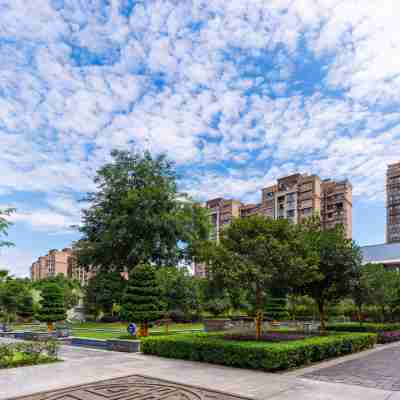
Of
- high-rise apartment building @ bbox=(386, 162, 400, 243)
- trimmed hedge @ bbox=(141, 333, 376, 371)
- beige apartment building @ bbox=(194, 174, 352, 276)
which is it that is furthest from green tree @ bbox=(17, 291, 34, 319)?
high-rise apartment building @ bbox=(386, 162, 400, 243)

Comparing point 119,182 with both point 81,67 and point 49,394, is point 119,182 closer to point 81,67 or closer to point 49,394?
point 81,67

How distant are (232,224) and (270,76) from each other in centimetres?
572

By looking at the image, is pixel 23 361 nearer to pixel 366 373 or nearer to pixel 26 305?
pixel 366 373

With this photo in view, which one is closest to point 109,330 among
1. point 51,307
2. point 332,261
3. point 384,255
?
point 51,307

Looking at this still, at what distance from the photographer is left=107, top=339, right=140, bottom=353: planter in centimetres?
1447

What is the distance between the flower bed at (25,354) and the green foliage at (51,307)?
400 inches

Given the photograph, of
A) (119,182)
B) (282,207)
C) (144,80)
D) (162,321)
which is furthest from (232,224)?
(282,207)

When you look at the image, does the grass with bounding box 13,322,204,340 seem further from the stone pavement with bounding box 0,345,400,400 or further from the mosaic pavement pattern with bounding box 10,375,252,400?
the mosaic pavement pattern with bounding box 10,375,252,400

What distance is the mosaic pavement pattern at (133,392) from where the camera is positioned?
7.90m

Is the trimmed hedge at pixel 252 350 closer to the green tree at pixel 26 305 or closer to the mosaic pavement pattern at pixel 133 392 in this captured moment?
the mosaic pavement pattern at pixel 133 392

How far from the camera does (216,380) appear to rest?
930cm

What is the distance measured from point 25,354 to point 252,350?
23.1ft

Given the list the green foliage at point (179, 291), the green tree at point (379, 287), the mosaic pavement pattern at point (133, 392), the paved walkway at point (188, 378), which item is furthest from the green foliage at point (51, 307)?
the green tree at point (379, 287)

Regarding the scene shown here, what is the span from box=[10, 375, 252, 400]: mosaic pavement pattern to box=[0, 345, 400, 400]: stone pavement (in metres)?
0.14
